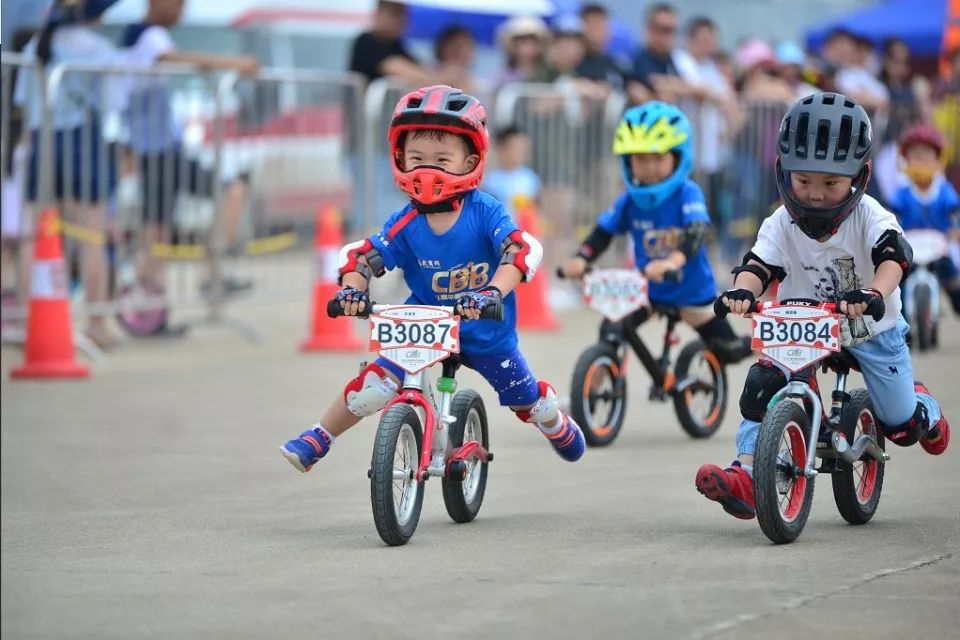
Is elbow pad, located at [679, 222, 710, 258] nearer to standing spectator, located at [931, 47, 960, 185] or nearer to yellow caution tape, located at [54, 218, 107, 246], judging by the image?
yellow caution tape, located at [54, 218, 107, 246]

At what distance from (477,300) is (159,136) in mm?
7479

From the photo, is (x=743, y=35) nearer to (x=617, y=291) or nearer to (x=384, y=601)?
(x=617, y=291)

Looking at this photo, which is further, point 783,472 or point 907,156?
point 907,156

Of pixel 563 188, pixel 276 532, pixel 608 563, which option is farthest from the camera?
pixel 563 188

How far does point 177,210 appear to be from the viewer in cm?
1430

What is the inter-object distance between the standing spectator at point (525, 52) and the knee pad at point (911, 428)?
10584 millimetres

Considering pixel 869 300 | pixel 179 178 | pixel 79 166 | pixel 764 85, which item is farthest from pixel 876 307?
pixel 764 85

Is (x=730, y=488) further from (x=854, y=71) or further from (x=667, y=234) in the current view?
(x=854, y=71)

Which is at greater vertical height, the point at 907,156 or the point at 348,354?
the point at 907,156

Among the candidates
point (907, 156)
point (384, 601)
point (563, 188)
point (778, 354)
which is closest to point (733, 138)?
point (563, 188)

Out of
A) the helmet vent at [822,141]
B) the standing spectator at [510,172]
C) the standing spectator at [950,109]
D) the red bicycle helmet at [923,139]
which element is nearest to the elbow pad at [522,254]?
the helmet vent at [822,141]

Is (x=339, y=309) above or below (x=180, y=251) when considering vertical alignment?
above

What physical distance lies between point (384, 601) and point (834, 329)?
6.59 ft

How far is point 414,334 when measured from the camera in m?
6.88
